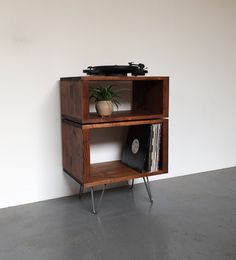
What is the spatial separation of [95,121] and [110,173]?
1.46 ft

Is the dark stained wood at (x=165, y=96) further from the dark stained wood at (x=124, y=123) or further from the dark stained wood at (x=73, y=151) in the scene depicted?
the dark stained wood at (x=73, y=151)

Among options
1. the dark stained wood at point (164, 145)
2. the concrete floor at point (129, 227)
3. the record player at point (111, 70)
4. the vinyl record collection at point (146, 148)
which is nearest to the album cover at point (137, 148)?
the vinyl record collection at point (146, 148)

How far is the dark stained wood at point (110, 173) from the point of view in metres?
2.16

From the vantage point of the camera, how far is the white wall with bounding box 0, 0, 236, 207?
7.45ft

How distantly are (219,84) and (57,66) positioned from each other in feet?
5.38

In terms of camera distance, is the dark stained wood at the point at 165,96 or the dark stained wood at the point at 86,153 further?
the dark stained wood at the point at 165,96

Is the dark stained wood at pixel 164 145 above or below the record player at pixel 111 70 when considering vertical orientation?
below

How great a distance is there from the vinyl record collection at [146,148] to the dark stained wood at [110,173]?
49 mm

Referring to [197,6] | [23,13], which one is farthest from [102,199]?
[197,6]

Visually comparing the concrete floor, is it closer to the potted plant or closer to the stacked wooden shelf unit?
the stacked wooden shelf unit

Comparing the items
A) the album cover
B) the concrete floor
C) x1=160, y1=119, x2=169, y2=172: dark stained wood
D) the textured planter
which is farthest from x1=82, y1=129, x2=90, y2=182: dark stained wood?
x1=160, y1=119, x2=169, y2=172: dark stained wood

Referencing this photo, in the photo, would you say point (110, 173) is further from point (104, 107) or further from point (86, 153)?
point (104, 107)

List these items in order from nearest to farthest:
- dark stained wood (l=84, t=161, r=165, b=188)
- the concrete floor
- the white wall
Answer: the concrete floor, dark stained wood (l=84, t=161, r=165, b=188), the white wall

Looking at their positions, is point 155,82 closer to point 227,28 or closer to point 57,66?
point 57,66
